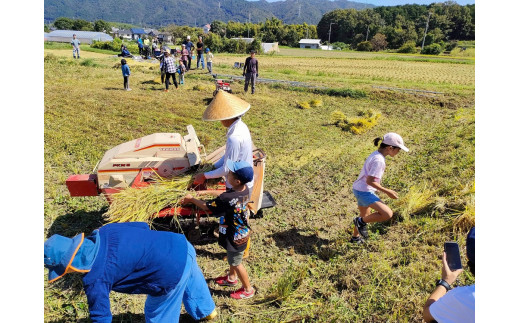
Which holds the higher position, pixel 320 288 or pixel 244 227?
pixel 244 227

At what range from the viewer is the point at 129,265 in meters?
2.48

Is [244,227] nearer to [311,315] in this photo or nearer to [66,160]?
[311,315]

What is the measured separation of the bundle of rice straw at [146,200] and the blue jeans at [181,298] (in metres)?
1.46

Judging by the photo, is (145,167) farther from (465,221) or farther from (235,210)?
(465,221)

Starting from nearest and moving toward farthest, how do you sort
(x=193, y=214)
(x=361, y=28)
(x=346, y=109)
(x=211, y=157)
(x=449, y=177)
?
(x=193, y=214)
(x=211, y=157)
(x=449, y=177)
(x=346, y=109)
(x=361, y=28)

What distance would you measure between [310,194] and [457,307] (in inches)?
189

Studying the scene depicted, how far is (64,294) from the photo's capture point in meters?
4.02

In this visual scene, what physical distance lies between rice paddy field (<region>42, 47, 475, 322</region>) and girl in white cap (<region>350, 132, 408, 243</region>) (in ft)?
1.33

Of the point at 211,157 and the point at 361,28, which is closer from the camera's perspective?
the point at 211,157

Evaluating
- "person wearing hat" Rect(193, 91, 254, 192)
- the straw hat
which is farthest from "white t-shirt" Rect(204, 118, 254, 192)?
the straw hat

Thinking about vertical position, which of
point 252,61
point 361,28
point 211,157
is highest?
point 361,28

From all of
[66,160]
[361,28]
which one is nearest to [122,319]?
[66,160]

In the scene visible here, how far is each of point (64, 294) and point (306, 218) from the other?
3.82m

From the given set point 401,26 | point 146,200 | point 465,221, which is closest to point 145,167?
point 146,200
